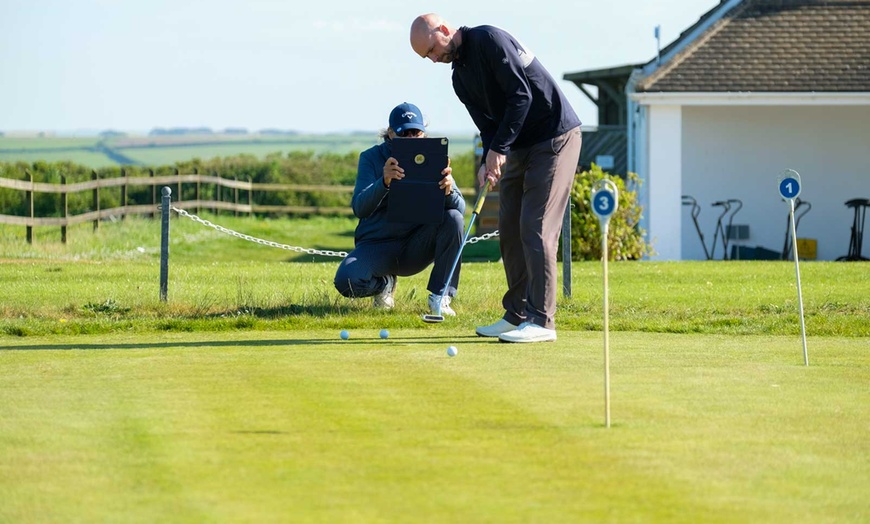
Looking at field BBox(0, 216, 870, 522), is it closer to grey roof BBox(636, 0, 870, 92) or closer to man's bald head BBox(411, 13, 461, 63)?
man's bald head BBox(411, 13, 461, 63)

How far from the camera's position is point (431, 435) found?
215 inches

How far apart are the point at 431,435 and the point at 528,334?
3.15m

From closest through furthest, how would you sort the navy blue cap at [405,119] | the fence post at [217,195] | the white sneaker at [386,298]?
1. the navy blue cap at [405,119]
2. the white sneaker at [386,298]
3. the fence post at [217,195]

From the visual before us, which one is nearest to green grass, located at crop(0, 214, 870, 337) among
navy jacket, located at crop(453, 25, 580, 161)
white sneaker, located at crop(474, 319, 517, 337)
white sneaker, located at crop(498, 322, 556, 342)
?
white sneaker, located at crop(474, 319, 517, 337)

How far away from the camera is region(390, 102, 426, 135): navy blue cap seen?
999 centimetres

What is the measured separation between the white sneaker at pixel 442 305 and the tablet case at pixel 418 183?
562mm

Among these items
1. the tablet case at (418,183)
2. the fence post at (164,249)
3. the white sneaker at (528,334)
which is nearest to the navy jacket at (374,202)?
the tablet case at (418,183)

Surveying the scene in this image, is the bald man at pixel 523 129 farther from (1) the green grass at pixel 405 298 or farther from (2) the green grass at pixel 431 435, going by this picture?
(1) the green grass at pixel 405 298

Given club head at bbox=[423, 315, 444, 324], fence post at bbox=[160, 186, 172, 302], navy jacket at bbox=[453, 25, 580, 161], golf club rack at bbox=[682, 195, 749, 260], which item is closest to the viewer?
navy jacket at bbox=[453, 25, 580, 161]

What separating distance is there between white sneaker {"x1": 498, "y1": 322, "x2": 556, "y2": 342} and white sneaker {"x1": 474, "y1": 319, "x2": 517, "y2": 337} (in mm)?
291

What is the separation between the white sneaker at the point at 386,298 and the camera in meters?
10.4

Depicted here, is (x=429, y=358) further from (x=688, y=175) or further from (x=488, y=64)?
(x=688, y=175)

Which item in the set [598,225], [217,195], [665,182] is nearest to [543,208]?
[598,225]

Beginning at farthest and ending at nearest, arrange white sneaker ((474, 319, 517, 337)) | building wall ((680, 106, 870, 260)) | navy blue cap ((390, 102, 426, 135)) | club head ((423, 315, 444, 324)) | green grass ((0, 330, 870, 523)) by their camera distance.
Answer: building wall ((680, 106, 870, 260)), navy blue cap ((390, 102, 426, 135)), club head ((423, 315, 444, 324)), white sneaker ((474, 319, 517, 337)), green grass ((0, 330, 870, 523))
